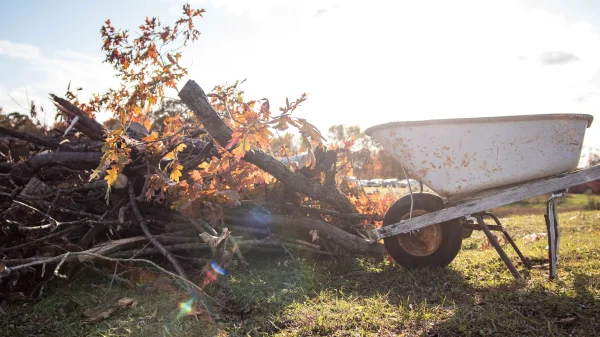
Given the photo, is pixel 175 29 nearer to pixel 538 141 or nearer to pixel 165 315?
pixel 165 315

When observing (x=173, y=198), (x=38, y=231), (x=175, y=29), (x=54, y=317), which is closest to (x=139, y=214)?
(x=173, y=198)

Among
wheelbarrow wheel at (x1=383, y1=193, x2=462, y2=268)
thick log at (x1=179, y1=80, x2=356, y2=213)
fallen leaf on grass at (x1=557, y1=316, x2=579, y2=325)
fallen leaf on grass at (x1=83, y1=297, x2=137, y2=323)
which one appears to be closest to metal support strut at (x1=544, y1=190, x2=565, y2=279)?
wheelbarrow wheel at (x1=383, y1=193, x2=462, y2=268)

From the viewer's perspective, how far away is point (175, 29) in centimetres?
467

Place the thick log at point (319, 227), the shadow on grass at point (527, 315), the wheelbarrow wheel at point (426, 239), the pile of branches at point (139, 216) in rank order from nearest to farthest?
the shadow on grass at point (527, 315) < the pile of branches at point (139, 216) < the wheelbarrow wheel at point (426, 239) < the thick log at point (319, 227)

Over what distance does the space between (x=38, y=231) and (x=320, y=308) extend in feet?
8.66

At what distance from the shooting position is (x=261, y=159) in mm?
3396

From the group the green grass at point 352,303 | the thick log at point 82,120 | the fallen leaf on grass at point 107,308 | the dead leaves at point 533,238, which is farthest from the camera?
the dead leaves at point 533,238

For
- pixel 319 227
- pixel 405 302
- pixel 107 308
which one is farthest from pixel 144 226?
pixel 405 302

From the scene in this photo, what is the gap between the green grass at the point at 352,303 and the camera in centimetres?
235

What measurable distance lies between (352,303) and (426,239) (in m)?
1.19

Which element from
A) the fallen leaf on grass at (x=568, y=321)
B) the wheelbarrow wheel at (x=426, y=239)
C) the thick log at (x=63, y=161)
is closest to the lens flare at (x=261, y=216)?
the wheelbarrow wheel at (x=426, y=239)

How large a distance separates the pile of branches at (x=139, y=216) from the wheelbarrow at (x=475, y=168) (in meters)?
0.57

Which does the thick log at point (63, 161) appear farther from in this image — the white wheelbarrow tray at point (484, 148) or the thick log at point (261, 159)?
the white wheelbarrow tray at point (484, 148)

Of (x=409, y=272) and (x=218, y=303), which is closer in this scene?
(x=218, y=303)
